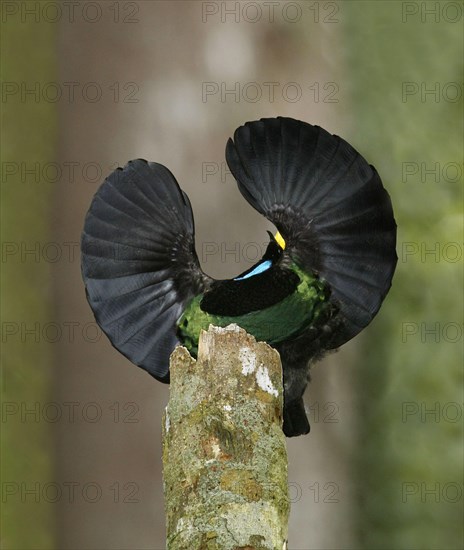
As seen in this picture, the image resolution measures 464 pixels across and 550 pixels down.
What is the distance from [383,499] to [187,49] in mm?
947

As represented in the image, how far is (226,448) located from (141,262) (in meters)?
0.36

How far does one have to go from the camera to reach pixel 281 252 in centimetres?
153

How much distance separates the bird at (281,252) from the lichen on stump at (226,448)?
8.6 inches

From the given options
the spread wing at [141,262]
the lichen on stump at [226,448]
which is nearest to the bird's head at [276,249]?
the spread wing at [141,262]

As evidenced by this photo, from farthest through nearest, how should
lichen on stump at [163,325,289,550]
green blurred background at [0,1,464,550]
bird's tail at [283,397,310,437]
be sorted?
green blurred background at [0,1,464,550] < bird's tail at [283,397,310,437] < lichen on stump at [163,325,289,550]

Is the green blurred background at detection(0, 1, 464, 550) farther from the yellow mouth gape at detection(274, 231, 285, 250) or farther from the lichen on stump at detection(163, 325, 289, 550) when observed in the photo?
the lichen on stump at detection(163, 325, 289, 550)

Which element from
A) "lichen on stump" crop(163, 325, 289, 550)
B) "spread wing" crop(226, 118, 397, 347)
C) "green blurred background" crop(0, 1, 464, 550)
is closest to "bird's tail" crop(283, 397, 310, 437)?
"spread wing" crop(226, 118, 397, 347)

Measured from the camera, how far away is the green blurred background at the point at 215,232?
2287 mm

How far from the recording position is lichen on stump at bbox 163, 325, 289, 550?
1169mm

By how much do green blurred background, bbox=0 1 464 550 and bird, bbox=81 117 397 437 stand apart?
724 mm

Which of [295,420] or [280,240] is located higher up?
[280,240]

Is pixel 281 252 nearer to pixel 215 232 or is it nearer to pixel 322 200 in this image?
pixel 322 200

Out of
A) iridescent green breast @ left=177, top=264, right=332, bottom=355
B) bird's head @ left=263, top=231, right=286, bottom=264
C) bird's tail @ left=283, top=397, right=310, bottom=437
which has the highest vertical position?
bird's head @ left=263, top=231, right=286, bottom=264

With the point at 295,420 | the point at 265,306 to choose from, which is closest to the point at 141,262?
the point at 265,306
